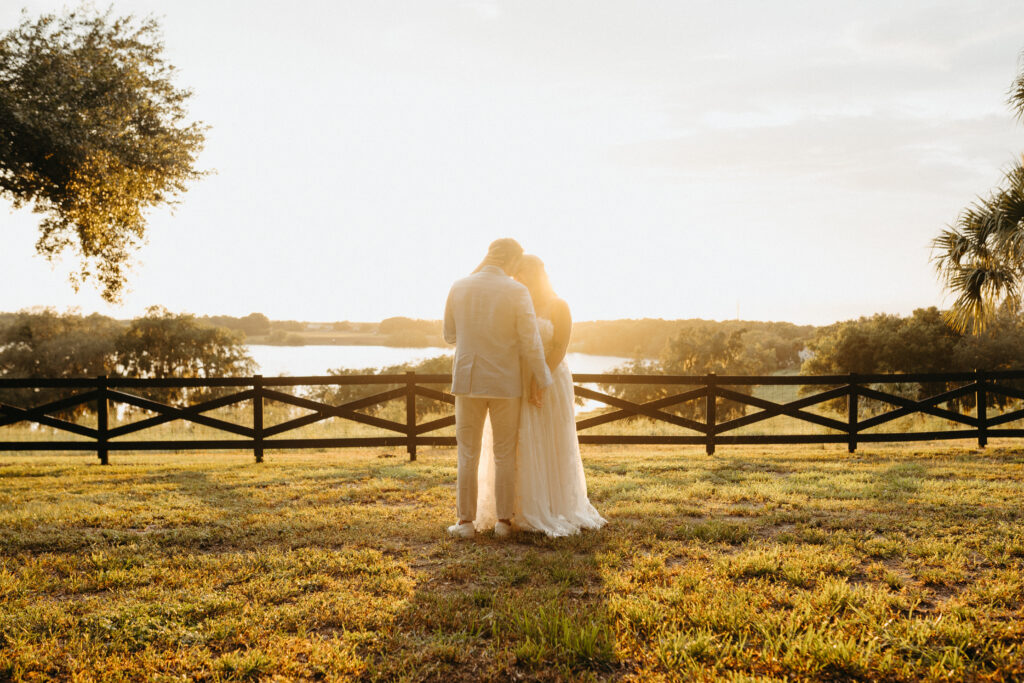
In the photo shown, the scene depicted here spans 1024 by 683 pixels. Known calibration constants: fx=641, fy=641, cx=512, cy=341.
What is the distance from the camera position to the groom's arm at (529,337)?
5223mm

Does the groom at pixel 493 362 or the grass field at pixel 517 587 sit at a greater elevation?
the groom at pixel 493 362

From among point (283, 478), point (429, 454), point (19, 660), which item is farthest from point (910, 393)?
point (19, 660)

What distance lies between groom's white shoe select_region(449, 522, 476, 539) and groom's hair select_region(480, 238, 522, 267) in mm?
2226

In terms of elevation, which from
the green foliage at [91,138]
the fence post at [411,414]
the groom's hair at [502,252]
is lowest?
the fence post at [411,414]

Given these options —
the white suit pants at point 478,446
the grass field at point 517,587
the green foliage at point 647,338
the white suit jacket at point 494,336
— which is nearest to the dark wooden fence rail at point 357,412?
the grass field at point 517,587

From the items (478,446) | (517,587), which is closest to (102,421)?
(478,446)

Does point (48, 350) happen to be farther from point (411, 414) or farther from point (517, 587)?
point (517, 587)

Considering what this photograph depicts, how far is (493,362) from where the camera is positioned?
5.26m

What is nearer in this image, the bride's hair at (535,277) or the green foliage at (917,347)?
the bride's hair at (535,277)

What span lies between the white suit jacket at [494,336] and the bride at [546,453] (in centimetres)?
31

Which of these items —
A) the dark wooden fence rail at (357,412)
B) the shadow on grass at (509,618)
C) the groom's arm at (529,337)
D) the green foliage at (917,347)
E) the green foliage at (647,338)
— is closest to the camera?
the shadow on grass at (509,618)

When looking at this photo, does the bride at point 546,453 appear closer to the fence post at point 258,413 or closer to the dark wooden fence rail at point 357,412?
the dark wooden fence rail at point 357,412

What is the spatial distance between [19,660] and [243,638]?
3.42 ft

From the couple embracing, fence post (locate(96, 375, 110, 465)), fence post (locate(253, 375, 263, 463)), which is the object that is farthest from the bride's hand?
fence post (locate(96, 375, 110, 465))
